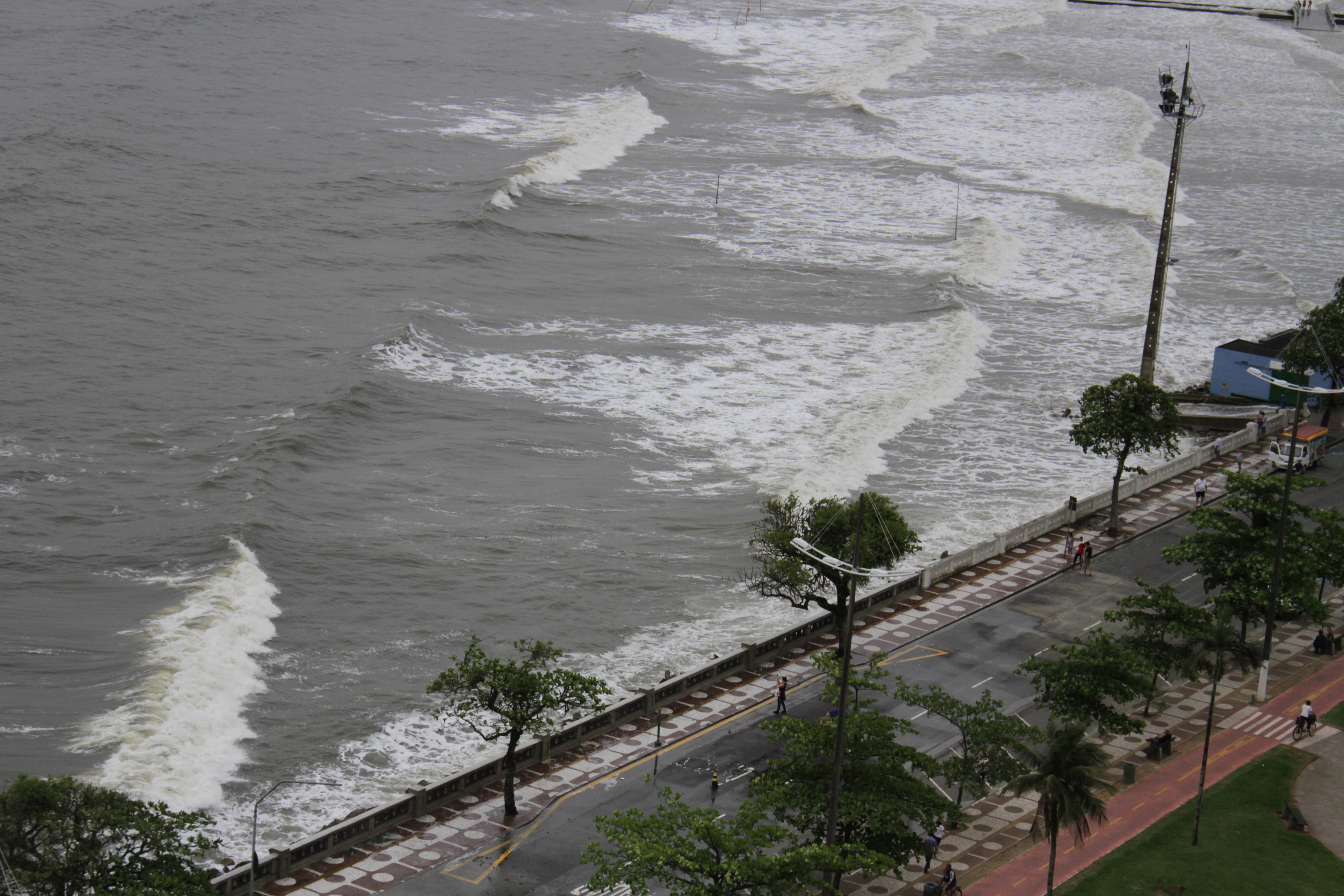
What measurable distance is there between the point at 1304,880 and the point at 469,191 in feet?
301

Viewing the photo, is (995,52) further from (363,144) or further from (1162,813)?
(1162,813)

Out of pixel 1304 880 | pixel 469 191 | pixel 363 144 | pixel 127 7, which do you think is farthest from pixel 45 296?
pixel 127 7

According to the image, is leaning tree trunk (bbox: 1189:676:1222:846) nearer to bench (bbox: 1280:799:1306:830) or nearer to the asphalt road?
bench (bbox: 1280:799:1306:830)

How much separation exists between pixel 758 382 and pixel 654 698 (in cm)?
3736

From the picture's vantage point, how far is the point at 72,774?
151ft

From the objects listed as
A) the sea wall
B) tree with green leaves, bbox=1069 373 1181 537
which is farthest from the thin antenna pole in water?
tree with green leaves, bbox=1069 373 1181 537

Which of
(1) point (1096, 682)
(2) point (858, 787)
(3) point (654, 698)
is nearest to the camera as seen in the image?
(2) point (858, 787)

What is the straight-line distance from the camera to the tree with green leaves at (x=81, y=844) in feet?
104

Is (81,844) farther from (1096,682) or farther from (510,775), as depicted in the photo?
(1096,682)

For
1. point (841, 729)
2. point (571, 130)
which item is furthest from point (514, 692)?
point (571, 130)

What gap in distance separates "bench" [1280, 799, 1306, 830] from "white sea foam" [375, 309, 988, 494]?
30067 millimetres

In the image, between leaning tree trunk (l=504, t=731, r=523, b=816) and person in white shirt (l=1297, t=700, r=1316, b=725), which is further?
person in white shirt (l=1297, t=700, r=1316, b=725)

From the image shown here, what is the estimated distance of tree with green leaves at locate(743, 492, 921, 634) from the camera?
5047 centimetres

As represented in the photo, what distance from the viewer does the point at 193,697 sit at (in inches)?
1980
